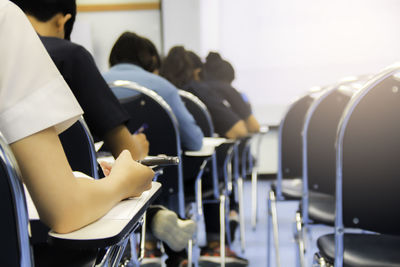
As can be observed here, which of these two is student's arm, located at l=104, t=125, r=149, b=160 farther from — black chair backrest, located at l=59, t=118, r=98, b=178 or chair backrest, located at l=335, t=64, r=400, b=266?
chair backrest, located at l=335, t=64, r=400, b=266

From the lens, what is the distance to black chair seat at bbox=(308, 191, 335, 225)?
1.87m

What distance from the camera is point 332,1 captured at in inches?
223

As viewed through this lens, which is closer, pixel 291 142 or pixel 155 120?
pixel 155 120

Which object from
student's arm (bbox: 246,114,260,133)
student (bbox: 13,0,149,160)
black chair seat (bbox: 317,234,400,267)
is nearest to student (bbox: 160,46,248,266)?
student's arm (bbox: 246,114,260,133)

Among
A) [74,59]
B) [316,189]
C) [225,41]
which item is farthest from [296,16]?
[74,59]

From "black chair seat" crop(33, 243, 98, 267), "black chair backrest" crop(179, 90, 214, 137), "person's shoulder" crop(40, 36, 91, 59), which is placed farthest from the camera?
"black chair backrest" crop(179, 90, 214, 137)

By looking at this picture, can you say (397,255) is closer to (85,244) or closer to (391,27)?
(85,244)

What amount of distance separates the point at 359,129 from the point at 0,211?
2.82ft

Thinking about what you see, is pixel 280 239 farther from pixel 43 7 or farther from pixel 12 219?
pixel 12 219

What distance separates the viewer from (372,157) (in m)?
1.26

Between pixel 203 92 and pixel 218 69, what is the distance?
2.67 ft

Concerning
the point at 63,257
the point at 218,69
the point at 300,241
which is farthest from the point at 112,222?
the point at 218,69

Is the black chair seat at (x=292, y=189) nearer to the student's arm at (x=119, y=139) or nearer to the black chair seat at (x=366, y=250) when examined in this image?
the black chair seat at (x=366, y=250)

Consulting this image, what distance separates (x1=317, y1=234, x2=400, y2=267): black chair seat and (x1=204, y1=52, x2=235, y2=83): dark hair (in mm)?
2635
